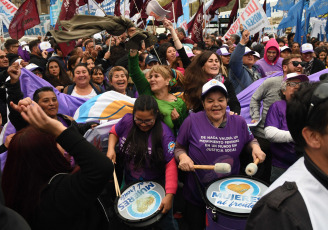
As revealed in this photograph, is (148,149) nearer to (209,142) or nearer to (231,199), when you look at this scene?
(209,142)

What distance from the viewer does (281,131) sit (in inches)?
117

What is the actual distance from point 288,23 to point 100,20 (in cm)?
944

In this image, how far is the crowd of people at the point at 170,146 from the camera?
1.20m

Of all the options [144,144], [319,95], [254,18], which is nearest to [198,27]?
[254,18]

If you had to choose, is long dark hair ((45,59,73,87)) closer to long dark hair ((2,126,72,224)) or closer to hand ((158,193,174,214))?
hand ((158,193,174,214))

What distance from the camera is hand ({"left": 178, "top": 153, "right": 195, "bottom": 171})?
246 cm

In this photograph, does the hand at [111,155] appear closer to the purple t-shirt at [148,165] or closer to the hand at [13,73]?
the purple t-shirt at [148,165]

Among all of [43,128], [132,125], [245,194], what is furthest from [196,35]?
[43,128]

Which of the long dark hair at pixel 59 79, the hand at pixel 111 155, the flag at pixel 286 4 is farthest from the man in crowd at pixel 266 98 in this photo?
the flag at pixel 286 4

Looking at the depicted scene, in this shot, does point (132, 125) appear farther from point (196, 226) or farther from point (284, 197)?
point (284, 197)

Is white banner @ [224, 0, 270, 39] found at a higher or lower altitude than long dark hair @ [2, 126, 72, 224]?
higher

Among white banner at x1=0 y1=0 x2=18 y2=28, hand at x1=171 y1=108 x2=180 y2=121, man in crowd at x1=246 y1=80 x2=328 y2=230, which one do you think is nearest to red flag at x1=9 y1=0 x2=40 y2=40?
white banner at x1=0 y1=0 x2=18 y2=28

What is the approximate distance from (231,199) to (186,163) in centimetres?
47

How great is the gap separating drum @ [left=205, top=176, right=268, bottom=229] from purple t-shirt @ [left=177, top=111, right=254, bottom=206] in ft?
0.76
